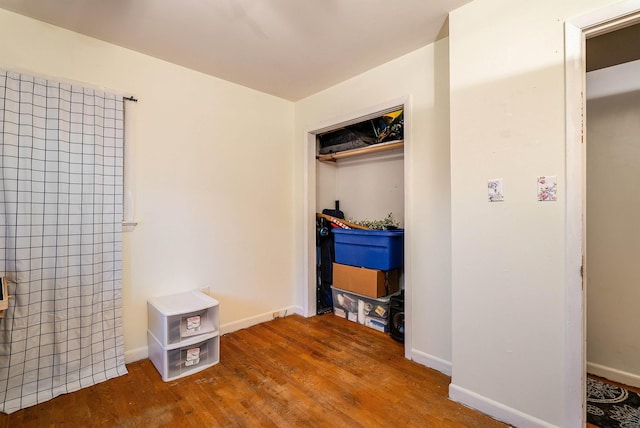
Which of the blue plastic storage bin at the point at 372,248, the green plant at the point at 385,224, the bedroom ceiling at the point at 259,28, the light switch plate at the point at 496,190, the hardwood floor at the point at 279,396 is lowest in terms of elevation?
the hardwood floor at the point at 279,396

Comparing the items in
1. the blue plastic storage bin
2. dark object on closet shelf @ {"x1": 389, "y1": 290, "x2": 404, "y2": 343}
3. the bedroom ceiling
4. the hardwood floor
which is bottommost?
the hardwood floor

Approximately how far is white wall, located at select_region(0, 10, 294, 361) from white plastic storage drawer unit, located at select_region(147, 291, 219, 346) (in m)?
0.17

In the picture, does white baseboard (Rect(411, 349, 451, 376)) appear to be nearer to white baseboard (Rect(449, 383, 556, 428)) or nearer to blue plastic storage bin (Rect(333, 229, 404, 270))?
white baseboard (Rect(449, 383, 556, 428))

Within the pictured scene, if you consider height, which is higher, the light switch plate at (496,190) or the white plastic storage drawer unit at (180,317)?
the light switch plate at (496,190)

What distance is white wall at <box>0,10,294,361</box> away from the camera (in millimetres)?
2068

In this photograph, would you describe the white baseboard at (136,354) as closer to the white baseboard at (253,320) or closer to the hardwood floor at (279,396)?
the hardwood floor at (279,396)

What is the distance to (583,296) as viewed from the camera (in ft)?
4.58

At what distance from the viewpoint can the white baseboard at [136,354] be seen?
7.32 feet

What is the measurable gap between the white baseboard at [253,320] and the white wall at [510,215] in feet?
6.17

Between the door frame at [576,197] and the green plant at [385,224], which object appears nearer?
the door frame at [576,197]

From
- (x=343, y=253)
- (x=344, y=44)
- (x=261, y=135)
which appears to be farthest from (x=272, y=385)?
(x=344, y=44)

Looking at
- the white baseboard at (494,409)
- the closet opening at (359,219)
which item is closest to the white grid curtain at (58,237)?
the closet opening at (359,219)

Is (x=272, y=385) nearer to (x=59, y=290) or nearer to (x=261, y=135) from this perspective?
(x=59, y=290)

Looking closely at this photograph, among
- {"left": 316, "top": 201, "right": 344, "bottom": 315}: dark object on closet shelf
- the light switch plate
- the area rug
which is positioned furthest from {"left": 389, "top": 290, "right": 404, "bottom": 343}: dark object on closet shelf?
the light switch plate
